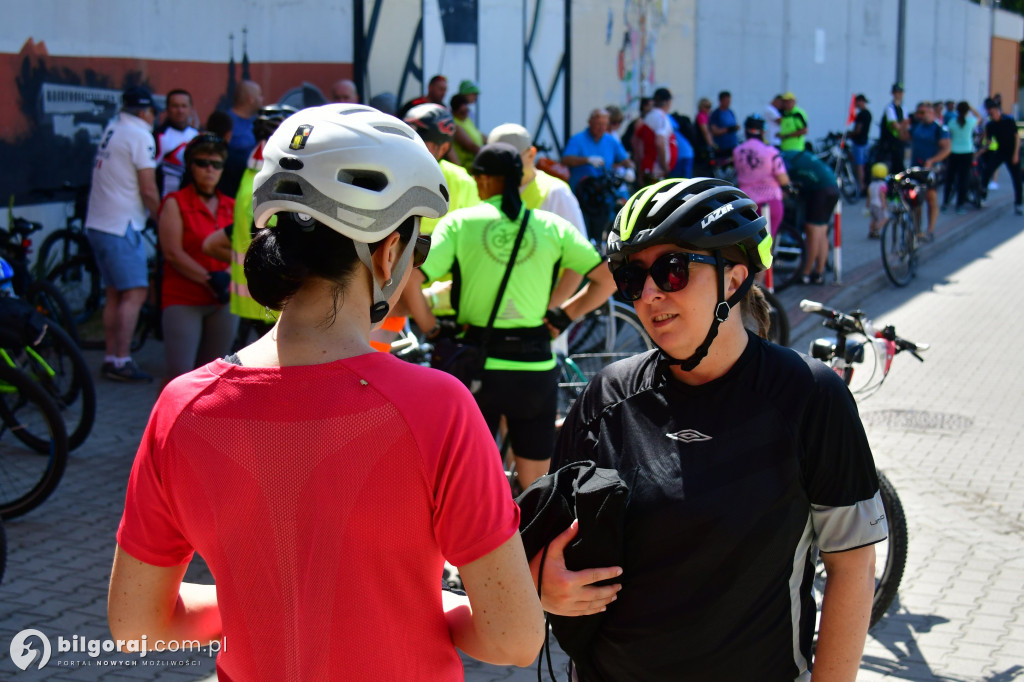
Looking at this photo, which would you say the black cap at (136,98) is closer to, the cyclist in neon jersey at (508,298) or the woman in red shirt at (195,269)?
the woman in red shirt at (195,269)

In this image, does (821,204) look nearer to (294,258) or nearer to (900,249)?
(900,249)

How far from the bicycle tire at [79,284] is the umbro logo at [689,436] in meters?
9.05

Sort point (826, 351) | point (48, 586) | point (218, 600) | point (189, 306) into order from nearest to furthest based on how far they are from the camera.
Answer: point (218, 600) < point (826, 351) < point (48, 586) < point (189, 306)

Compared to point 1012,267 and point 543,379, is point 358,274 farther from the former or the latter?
point 1012,267

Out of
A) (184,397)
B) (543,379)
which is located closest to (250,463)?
(184,397)

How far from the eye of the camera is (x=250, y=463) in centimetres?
176

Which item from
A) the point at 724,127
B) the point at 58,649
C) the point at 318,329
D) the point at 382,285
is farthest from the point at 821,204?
the point at 318,329

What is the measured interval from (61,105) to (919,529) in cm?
927

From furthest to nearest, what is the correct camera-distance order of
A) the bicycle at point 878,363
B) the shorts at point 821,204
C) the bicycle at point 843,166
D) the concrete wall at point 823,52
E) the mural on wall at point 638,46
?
the concrete wall at point 823,52 → the bicycle at point 843,166 → the mural on wall at point 638,46 → the shorts at point 821,204 → the bicycle at point 878,363

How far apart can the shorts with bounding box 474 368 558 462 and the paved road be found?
1076mm

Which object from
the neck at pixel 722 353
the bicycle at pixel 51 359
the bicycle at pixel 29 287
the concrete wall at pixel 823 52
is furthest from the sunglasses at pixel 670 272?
the concrete wall at pixel 823 52

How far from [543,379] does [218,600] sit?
3.38 m

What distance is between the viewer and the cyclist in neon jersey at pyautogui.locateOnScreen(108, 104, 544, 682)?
174cm

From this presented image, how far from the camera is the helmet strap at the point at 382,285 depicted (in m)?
1.84
